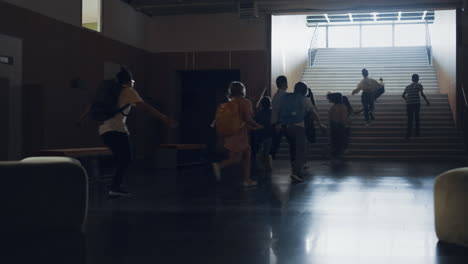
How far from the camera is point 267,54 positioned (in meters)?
16.0

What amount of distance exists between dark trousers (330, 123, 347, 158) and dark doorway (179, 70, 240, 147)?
17.5 ft

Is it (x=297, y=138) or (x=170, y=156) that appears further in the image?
(x=170, y=156)

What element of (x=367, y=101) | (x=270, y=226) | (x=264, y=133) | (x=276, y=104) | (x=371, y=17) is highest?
(x=371, y=17)

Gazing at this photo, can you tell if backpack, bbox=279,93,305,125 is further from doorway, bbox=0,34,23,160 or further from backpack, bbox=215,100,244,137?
doorway, bbox=0,34,23,160

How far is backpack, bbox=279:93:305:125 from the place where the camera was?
7.91 metres

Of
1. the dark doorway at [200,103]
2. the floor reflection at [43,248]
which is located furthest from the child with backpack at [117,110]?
the dark doorway at [200,103]

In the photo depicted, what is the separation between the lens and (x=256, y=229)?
4262mm

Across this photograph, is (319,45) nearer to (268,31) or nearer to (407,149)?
(268,31)

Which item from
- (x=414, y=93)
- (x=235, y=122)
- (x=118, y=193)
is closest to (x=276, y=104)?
(x=235, y=122)

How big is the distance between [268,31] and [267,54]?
28.3 inches

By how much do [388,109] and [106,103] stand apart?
1240cm

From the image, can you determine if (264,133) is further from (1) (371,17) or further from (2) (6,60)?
(1) (371,17)

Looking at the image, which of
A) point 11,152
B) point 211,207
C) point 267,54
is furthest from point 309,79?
point 211,207

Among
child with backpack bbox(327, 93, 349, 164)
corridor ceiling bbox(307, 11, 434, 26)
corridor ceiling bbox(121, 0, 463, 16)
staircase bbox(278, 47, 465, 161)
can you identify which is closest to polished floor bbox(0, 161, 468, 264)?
child with backpack bbox(327, 93, 349, 164)
